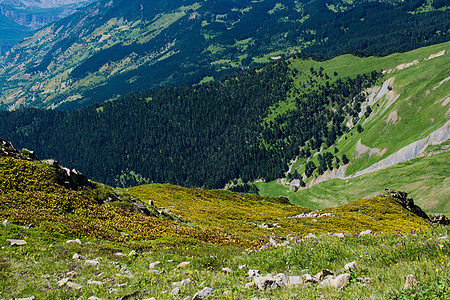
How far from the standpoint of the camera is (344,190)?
16612 centimetres

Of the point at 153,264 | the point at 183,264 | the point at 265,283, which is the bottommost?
the point at 183,264

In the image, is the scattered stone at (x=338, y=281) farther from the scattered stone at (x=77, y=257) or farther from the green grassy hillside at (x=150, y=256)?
the scattered stone at (x=77, y=257)

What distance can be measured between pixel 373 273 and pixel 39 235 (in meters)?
17.8

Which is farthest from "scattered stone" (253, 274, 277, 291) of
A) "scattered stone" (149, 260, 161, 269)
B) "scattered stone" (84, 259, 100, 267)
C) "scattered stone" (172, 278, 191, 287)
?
"scattered stone" (84, 259, 100, 267)

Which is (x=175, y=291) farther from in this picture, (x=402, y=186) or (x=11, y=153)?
(x=402, y=186)

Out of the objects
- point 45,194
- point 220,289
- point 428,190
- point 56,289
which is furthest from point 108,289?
point 428,190

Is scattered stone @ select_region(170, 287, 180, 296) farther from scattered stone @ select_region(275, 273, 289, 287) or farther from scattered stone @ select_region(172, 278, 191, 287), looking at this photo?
scattered stone @ select_region(275, 273, 289, 287)

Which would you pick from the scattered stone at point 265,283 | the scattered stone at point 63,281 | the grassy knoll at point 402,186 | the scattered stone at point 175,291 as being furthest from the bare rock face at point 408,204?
the scattered stone at point 63,281

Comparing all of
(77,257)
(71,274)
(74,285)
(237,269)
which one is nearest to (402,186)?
(237,269)

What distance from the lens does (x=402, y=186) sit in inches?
5089


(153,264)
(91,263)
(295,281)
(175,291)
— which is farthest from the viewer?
(153,264)

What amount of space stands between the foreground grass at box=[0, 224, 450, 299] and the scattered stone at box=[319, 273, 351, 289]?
0.90 feet

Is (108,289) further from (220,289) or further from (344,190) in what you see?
(344,190)

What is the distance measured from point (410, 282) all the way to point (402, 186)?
143 meters
